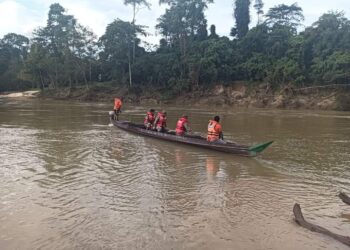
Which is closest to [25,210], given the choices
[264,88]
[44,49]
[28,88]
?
[264,88]

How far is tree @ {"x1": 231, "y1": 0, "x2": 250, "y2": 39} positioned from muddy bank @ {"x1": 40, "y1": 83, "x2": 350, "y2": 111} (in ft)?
35.8

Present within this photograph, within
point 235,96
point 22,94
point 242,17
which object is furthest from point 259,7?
point 22,94

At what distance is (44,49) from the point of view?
58156mm

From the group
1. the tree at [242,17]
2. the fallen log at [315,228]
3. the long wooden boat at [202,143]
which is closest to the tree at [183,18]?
the tree at [242,17]

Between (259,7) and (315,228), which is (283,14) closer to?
(259,7)

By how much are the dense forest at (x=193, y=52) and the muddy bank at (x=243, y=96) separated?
101 cm

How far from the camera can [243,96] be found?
4431 cm

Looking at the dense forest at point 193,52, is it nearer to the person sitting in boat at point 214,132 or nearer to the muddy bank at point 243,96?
the muddy bank at point 243,96

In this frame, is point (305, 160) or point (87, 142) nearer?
Answer: point (305, 160)

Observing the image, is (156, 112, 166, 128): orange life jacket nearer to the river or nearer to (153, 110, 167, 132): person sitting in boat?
(153, 110, 167, 132): person sitting in boat

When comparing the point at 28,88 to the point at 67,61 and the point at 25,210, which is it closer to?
the point at 67,61

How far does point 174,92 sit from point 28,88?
32.3m

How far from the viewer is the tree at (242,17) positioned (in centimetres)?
5322

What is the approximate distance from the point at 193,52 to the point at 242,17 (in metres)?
10.8
